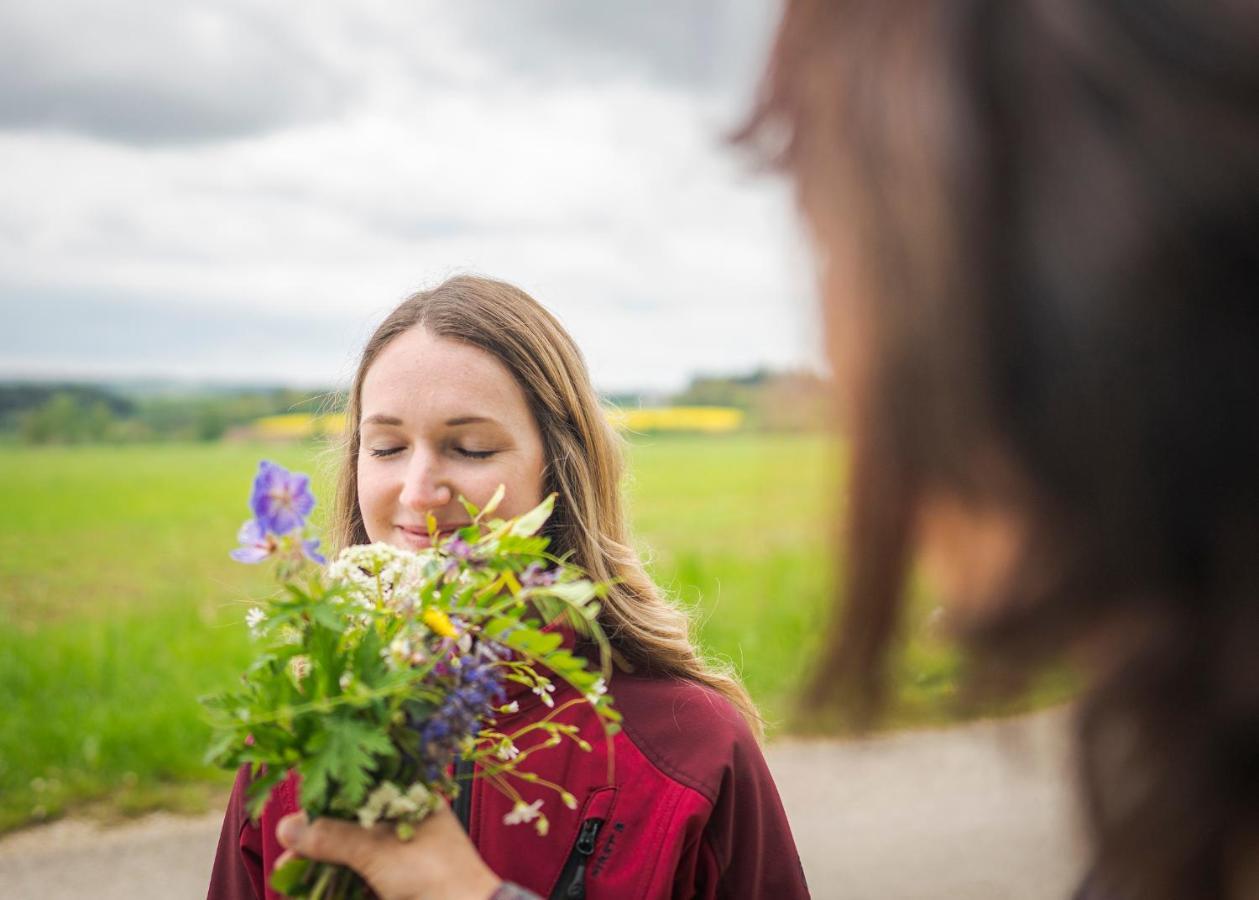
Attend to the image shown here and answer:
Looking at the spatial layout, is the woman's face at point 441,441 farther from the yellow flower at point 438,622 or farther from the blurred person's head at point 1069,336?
the blurred person's head at point 1069,336

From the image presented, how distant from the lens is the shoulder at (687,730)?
6.84 feet

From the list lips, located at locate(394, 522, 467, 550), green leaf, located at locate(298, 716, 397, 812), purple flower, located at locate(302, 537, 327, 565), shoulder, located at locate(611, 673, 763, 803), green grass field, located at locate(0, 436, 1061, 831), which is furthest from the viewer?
lips, located at locate(394, 522, 467, 550)

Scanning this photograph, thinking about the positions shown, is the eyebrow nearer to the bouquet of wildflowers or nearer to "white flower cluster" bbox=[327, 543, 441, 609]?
"white flower cluster" bbox=[327, 543, 441, 609]

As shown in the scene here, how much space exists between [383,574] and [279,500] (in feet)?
0.74

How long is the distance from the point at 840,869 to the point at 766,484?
449 centimetres

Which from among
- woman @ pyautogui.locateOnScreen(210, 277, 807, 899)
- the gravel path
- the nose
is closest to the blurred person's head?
woman @ pyautogui.locateOnScreen(210, 277, 807, 899)

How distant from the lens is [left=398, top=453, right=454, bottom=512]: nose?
218 centimetres

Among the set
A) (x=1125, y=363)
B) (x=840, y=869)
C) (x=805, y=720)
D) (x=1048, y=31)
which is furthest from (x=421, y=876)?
(x=840, y=869)

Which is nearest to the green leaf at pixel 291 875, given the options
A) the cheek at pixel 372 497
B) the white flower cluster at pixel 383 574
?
the white flower cluster at pixel 383 574

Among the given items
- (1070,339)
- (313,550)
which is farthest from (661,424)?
(1070,339)

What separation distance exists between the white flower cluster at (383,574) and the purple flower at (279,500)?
0.15 meters

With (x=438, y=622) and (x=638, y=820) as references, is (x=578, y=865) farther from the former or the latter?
(x=438, y=622)

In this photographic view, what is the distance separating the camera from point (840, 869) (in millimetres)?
4945

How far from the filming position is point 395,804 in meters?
1.31
